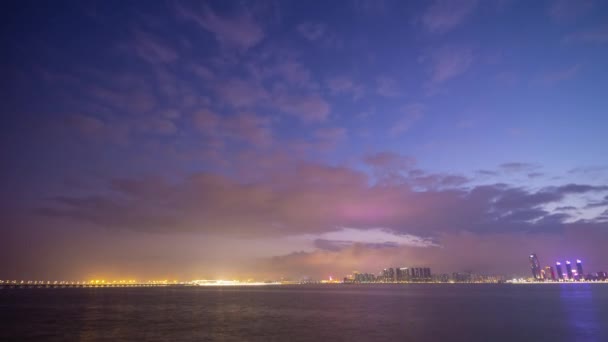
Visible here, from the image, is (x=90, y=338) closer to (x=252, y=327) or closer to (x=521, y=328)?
(x=252, y=327)

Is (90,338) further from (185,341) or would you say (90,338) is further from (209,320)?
(209,320)

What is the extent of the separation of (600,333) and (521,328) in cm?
944

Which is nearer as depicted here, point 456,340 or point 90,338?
point 456,340

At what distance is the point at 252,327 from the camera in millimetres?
59969

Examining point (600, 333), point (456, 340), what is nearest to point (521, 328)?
point (600, 333)

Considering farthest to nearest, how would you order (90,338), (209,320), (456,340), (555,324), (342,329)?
(209,320) → (555,324) → (342,329) → (90,338) → (456,340)

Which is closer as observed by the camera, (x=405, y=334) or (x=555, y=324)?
(x=405, y=334)

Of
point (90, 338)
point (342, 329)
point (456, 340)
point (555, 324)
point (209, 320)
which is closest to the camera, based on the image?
point (456, 340)

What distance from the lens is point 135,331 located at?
56.6m

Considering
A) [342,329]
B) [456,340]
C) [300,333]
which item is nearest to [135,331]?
[300,333]

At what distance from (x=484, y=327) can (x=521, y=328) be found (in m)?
5.35

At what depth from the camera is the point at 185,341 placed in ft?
157

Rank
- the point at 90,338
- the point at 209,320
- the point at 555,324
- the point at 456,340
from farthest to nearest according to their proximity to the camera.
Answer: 1. the point at 209,320
2. the point at 555,324
3. the point at 90,338
4. the point at 456,340

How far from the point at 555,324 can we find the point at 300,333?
137ft
